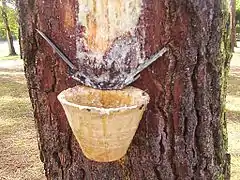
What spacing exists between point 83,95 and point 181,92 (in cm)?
28

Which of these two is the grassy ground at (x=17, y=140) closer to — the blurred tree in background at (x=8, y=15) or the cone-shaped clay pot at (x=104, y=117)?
the cone-shaped clay pot at (x=104, y=117)

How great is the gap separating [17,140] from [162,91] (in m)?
3.37

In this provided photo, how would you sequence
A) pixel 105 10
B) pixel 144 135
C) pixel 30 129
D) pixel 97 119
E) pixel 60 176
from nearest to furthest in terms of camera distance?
pixel 97 119 → pixel 105 10 → pixel 144 135 → pixel 60 176 → pixel 30 129

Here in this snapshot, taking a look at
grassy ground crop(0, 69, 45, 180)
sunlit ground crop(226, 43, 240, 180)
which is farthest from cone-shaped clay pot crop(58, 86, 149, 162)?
sunlit ground crop(226, 43, 240, 180)

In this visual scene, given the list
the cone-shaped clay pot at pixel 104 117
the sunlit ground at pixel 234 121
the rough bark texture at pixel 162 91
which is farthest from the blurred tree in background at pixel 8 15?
the cone-shaped clay pot at pixel 104 117

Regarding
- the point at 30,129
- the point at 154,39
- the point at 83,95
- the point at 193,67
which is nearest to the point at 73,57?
the point at 83,95

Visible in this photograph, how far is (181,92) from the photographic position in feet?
3.97

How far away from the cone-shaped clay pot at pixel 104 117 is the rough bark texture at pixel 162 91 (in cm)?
8

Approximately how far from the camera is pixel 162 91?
3.97 ft

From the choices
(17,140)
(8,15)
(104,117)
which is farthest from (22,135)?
(8,15)

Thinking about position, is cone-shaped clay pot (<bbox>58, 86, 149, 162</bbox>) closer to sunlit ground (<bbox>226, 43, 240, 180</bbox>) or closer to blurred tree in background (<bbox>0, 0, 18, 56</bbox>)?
sunlit ground (<bbox>226, 43, 240, 180</bbox>)

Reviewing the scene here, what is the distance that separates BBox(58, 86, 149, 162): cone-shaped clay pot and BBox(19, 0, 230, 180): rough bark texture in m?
0.08

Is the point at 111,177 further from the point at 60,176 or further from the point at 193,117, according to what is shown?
the point at 193,117

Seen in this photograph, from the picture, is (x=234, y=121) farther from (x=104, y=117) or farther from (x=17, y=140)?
(x=104, y=117)
